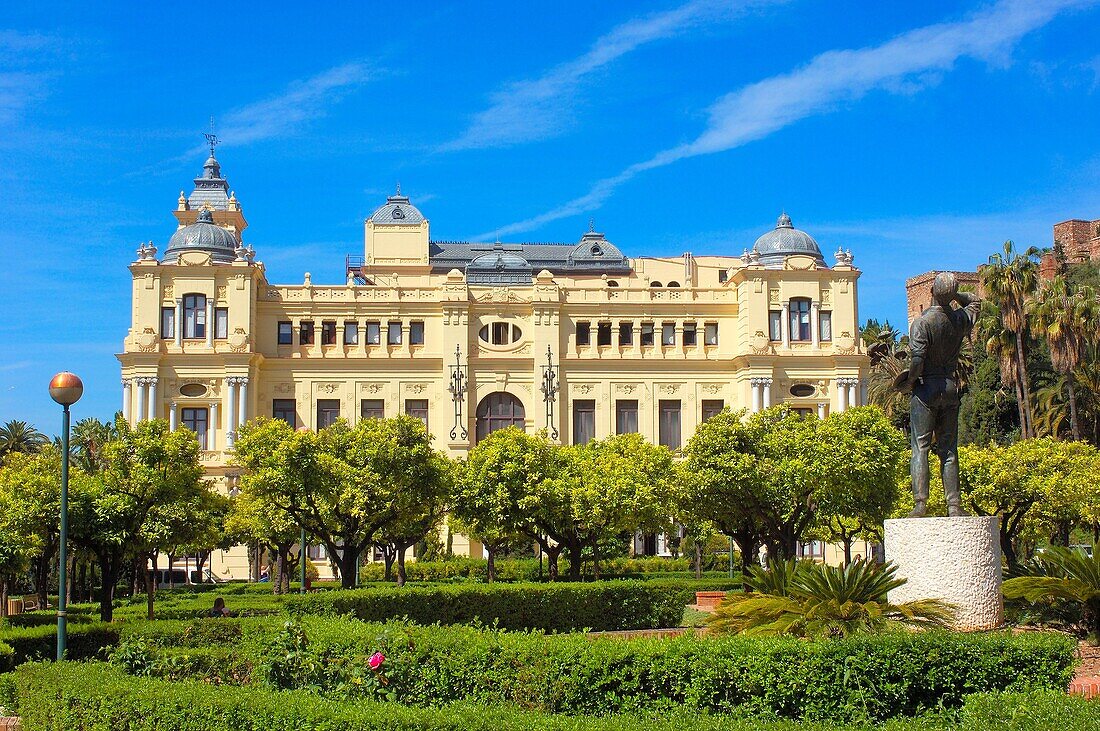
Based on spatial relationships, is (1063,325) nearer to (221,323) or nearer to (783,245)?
(783,245)

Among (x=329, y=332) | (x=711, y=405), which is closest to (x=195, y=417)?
(x=329, y=332)

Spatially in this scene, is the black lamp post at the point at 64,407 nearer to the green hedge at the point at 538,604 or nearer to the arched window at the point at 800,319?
the green hedge at the point at 538,604

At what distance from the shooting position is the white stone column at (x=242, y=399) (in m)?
65.4

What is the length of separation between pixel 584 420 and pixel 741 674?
5684 centimetres

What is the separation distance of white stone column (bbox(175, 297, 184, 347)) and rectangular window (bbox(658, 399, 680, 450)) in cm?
2792

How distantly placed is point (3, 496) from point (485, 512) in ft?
55.4

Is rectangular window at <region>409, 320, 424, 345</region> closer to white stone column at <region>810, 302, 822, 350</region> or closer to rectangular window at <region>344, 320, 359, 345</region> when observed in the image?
rectangular window at <region>344, 320, 359, 345</region>

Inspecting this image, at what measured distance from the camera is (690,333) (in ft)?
233

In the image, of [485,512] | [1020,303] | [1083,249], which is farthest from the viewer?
[1083,249]

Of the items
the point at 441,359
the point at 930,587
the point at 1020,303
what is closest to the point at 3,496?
the point at 930,587

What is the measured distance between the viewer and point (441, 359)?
2719 inches

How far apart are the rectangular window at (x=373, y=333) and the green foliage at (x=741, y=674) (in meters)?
57.1

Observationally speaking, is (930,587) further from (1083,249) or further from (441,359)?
(1083,249)

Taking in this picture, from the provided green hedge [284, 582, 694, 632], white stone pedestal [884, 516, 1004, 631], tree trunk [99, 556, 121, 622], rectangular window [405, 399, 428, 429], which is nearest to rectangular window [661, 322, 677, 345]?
rectangular window [405, 399, 428, 429]
